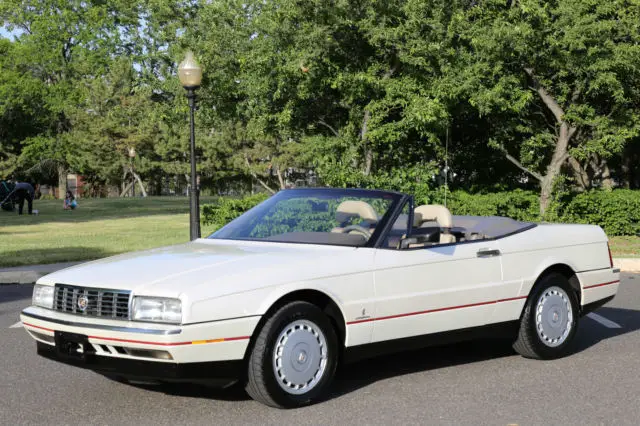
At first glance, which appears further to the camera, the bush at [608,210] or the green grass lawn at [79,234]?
the bush at [608,210]

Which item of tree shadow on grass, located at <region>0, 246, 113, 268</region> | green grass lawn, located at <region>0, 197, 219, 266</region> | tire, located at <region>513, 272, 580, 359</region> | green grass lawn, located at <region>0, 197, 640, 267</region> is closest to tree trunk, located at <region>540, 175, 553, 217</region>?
green grass lawn, located at <region>0, 197, 640, 267</region>

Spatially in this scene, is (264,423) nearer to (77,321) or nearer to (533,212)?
(77,321)

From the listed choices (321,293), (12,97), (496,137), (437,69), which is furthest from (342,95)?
(12,97)

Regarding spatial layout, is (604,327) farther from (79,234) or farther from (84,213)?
(84,213)

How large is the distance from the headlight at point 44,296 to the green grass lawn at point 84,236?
35.6ft

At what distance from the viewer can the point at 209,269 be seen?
5.61m

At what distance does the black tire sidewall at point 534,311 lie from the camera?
7276 millimetres

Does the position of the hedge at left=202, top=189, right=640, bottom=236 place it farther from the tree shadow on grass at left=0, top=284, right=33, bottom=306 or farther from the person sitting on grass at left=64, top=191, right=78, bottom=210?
the person sitting on grass at left=64, top=191, right=78, bottom=210

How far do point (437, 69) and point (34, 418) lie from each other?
19.4 metres

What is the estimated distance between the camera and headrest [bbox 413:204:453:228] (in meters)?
7.28

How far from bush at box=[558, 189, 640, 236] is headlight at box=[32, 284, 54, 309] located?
61.9 feet

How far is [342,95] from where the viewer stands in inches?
982

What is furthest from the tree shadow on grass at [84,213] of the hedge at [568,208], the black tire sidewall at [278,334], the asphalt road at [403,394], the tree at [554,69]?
the black tire sidewall at [278,334]

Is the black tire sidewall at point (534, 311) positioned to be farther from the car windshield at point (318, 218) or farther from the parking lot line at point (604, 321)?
the parking lot line at point (604, 321)
